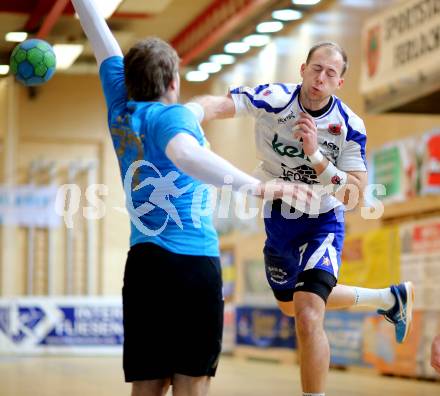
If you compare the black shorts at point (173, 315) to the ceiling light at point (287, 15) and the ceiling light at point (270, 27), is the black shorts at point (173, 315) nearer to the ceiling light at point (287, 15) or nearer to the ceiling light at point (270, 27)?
the ceiling light at point (287, 15)

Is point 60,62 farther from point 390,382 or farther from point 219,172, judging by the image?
point 219,172

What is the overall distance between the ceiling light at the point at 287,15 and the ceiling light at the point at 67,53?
15.6ft

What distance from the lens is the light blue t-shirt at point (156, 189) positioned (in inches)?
146

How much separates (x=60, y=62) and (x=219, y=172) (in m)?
17.1

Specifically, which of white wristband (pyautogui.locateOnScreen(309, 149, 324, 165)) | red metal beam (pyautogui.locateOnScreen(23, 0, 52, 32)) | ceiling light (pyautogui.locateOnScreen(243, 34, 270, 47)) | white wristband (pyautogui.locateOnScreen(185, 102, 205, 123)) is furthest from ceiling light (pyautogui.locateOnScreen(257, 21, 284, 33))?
white wristband (pyautogui.locateOnScreen(185, 102, 205, 123))

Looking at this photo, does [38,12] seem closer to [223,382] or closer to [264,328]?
[223,382]

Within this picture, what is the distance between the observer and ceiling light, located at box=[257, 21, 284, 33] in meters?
16.1

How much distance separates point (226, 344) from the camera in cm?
1883

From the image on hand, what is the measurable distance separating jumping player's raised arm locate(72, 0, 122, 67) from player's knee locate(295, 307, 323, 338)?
1.65 metres

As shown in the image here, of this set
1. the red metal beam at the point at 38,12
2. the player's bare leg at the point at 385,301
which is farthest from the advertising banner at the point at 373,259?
the player's bare leg at the point at 385,301

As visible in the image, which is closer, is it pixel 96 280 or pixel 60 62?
pixel 60 62

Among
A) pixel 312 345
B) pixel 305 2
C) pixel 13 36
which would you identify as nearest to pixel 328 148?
pixel 312 345

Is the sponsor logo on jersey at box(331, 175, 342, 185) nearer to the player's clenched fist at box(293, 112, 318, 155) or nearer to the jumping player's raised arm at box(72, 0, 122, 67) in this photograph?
the player's clenched fist at box(293, 112, 318, 155)

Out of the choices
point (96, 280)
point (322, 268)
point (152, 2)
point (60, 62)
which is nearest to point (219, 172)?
point (322, 268)
